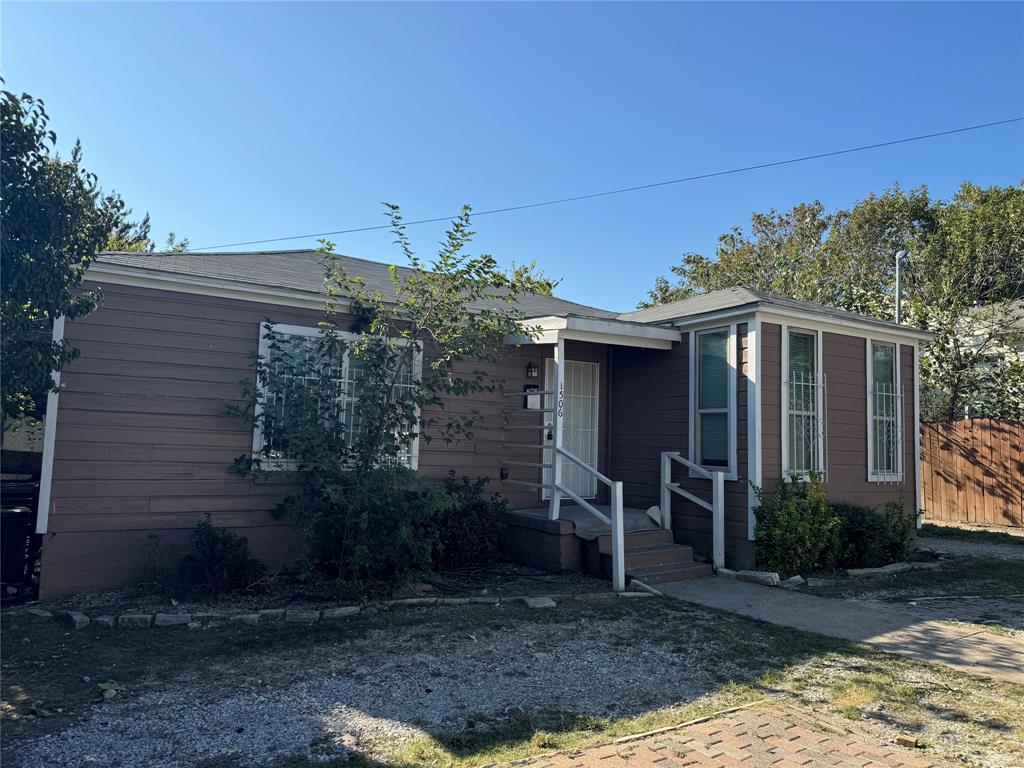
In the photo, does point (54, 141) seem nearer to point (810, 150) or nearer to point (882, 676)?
point (882, 676)

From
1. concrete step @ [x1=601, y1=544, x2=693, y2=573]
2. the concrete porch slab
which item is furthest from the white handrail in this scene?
concrete step @ [x1=601, y1=544, x2=693, y2=573]

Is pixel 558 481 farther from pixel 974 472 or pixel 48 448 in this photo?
pixel 974 472

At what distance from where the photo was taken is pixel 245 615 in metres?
5.60

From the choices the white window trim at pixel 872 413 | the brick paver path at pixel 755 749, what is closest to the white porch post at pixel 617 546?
the brick paver path at pixel 755 749

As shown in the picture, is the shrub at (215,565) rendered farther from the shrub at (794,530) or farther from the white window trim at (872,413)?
the white window trim at (872,413)

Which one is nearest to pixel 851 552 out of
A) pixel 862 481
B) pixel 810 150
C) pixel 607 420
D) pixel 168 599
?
pixel 862 481

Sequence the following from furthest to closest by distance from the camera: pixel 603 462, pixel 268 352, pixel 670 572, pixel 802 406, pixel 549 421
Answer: pixel 603 462 → pixel 549 421 → pixel 802 406 → pixel 670 572 → pixel 268 352

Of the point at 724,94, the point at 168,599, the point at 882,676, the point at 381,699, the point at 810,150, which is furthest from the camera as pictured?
the point at 810,150

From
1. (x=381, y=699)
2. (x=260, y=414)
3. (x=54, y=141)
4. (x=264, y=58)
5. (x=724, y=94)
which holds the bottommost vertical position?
(x=381, y=699)

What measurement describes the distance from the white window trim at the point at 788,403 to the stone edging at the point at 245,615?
12.1 feet

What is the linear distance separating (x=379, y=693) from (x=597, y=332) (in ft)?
17.2

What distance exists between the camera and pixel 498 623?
5.67 m

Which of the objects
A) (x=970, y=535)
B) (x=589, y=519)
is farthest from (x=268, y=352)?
(x=970, y=535)

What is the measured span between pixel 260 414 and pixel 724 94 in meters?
9.68
